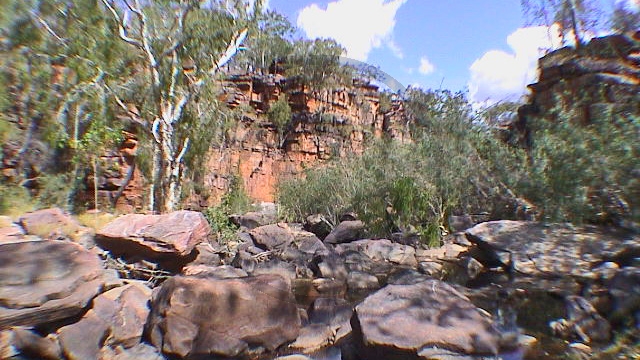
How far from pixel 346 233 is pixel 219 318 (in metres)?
8.81

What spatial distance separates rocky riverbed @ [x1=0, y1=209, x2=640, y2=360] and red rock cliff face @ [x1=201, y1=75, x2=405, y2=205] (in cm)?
1778

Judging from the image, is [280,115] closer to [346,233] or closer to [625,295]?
[346,233]

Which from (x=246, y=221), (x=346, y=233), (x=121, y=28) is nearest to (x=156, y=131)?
(x=121, y=28)

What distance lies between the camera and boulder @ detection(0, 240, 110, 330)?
3994 millimetres

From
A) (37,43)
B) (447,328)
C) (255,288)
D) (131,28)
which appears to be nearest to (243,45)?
(131,28)

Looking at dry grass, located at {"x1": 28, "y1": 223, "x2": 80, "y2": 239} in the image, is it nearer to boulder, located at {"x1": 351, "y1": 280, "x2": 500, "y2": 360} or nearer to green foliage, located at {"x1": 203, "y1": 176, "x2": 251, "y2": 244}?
green foliage, located at {"x1": 203, "y1": 176, "x2": 251, "y2": 244}

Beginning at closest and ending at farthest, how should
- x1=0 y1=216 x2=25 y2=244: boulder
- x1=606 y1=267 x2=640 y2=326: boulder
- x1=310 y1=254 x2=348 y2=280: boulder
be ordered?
x1=606 y1=267 x2=640 y2=326: boulder, x1=0 y1=216 x2=25 y2=244: boulder, x1=310 y1=254 x2=348 y2=280: boulder

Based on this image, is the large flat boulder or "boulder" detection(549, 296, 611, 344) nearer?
"boulder" detection(549, 296, 611, 344)

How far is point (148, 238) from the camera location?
22.1 ft

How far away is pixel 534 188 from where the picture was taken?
8883mm

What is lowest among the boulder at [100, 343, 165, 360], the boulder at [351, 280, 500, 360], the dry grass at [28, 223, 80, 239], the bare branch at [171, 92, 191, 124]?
the boulder at [100, 343, 165, 360]

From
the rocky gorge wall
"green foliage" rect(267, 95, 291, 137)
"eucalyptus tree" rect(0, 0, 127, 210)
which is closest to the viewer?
the rocky gorge wall

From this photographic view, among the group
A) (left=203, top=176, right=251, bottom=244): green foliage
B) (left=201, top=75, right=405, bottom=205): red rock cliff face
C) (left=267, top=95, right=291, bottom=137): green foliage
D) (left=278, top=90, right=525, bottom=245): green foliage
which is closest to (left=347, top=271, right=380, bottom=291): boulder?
(left=278, top=90, right=525, bottom=245): green foliage

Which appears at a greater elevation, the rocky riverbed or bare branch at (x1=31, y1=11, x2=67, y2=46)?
bare branch at (x1=31, y1=11, x2=67, y2=46)
